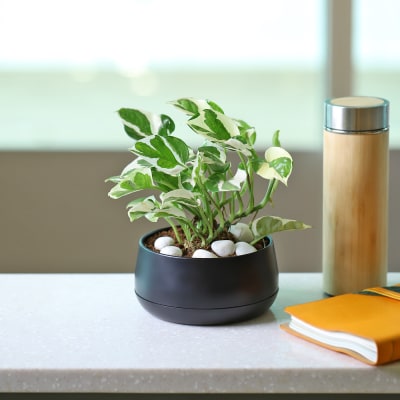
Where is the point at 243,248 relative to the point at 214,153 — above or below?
below

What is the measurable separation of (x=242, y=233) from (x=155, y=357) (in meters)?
0.27

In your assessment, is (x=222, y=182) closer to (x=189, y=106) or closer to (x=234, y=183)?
(x=234, y=183)

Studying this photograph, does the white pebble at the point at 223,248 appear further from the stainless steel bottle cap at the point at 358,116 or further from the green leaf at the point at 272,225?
the stainless steel bottle cap at the point at 358,116

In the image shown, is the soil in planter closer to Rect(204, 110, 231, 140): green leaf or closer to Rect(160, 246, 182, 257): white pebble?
Rect(160, 246, 182, 257): white pebble

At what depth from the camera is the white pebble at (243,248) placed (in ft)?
4.19

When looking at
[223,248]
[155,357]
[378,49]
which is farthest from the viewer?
[378,49]

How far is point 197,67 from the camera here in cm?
329

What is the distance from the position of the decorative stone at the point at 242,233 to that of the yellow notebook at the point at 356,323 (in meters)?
0.14

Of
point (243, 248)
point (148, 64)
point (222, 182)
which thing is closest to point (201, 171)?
point (222, 182)

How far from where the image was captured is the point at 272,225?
1.32m

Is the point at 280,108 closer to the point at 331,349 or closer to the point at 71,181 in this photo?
the point at 71,181

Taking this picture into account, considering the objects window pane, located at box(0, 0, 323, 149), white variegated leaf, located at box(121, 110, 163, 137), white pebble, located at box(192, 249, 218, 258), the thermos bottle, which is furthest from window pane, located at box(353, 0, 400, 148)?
white pebble, located at box(192, 249, 218, 258)

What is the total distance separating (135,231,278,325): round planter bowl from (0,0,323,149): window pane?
202 centimetres

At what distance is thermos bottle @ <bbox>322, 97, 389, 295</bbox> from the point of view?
1.36 m
